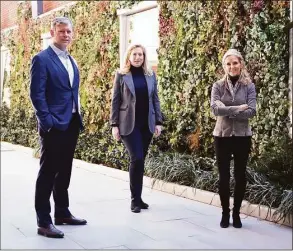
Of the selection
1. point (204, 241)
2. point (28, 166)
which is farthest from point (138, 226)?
point (28, 166)

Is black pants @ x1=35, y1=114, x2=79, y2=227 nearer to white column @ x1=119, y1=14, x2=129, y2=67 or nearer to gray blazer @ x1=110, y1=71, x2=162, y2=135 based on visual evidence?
gray blazer @ x1=110, y1=71, x2=162, y2=135

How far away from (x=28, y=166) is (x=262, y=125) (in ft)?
15.2

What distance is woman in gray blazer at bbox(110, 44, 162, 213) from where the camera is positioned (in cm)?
516

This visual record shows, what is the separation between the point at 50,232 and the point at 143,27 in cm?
538

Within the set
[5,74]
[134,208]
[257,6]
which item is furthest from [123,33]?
[5,74]

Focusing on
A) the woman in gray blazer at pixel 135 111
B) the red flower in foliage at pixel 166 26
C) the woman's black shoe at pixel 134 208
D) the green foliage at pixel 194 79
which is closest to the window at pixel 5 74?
the green foliage at pixel 194 79

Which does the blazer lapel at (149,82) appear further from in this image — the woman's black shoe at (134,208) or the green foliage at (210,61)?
the green foliage at (210,61)

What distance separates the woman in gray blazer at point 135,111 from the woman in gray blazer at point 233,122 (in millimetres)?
930

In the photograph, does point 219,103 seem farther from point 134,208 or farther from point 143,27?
point 143,27

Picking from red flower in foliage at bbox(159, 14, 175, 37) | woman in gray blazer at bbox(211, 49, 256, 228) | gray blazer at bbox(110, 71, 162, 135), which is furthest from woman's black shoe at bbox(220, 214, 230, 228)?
red flower in foliage at bbox(159, 14, 175, 37)

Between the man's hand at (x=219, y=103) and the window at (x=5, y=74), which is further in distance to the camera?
the window at (x=5, y=74)

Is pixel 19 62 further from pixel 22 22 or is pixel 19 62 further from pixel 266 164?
pixel 266 164

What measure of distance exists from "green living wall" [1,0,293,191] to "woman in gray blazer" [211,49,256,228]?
1.00 m

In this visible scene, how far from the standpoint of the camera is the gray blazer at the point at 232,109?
4406mm
